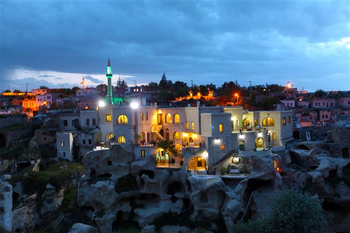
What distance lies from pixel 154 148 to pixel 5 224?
65.3 feet

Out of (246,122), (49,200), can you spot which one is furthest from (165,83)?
(49,200)

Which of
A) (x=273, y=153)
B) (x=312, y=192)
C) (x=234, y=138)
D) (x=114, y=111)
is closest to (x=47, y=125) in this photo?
(x=114, y=111)

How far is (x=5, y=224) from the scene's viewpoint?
23.0 meters

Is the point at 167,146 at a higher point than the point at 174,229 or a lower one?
higher

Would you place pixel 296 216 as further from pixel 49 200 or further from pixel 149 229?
pixel 49 200

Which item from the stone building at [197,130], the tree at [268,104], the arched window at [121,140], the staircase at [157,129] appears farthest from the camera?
the tree at [268,104]

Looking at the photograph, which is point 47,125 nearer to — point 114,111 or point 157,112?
point 114,111

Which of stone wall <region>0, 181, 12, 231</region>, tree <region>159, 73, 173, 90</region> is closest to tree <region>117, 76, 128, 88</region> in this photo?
tree <region>159, 73, 173, 90</region>

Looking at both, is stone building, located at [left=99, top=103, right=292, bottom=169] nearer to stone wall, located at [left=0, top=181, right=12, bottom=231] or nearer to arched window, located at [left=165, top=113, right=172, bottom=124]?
arched window, located at [left=165, top=113, right=172, bottom=124]

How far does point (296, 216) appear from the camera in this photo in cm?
2123

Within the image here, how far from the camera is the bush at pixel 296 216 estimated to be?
819 inches

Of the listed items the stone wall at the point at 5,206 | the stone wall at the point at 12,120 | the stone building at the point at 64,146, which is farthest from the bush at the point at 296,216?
the stone wall at the point at 12,120

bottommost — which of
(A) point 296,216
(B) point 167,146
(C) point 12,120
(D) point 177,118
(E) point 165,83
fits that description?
(A) point 296,216

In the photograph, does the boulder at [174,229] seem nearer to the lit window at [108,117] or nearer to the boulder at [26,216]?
the boulder at [26,216]
